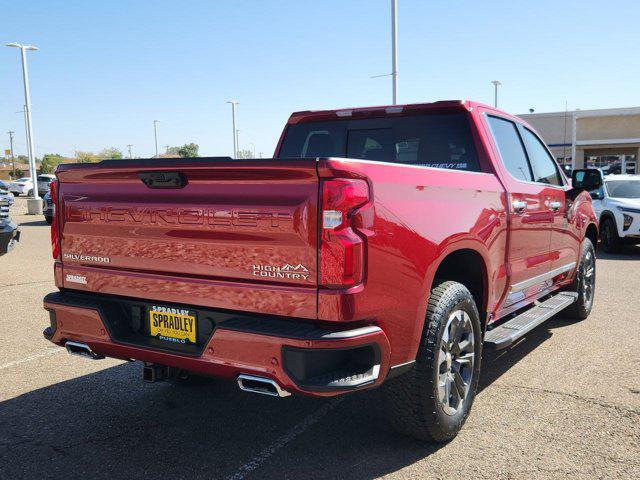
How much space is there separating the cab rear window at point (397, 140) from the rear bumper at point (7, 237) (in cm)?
447

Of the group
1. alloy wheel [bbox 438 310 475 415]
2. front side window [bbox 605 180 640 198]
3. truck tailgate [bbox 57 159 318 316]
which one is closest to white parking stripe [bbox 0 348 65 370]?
truck tailgate [bbox 57 159 318 316]

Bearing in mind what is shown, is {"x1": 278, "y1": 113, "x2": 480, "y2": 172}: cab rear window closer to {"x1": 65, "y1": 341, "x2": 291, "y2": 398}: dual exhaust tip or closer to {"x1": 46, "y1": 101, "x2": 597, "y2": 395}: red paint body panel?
{"x1": 46, "y1": 101, "x2": 597, "y2": 395}: red paint body panel

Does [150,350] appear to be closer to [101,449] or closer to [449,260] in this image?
[101,449]

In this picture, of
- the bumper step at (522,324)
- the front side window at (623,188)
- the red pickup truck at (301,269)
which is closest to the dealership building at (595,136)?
the front side window at (623,188)

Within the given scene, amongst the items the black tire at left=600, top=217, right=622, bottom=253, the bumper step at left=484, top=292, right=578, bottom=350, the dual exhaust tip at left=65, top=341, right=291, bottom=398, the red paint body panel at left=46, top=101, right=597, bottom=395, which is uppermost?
the red paint body panel at left=46, top=101, right=597, bottom=395

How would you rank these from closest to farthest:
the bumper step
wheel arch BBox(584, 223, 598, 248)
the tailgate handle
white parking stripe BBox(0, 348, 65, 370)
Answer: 1. the tailgate handle
2. the bumper step
3. white parking stripe BBox(0, 348, 65, 370)
4. wheel arch BBox(584, 223, 598, 248)

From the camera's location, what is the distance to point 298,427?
11.8ft

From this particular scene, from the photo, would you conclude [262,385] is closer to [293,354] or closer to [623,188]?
[293,354]

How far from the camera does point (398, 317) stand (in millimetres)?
2881

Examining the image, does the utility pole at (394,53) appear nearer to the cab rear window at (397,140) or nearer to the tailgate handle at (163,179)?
the cab rear window at (397,140)

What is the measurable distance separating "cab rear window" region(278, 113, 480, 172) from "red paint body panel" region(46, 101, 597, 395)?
0.58 m

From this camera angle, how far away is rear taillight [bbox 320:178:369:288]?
8.44 ft

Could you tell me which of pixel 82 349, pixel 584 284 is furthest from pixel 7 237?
pixel 584 284

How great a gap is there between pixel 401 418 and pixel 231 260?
4.16ft
